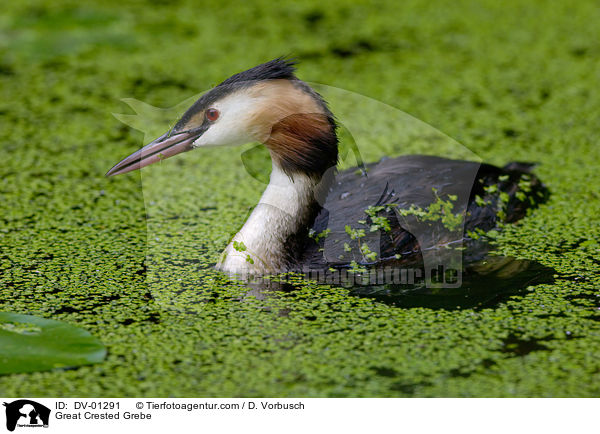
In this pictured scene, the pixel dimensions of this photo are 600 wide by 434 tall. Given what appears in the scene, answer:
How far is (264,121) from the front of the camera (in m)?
4.27

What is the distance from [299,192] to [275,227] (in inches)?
8.2

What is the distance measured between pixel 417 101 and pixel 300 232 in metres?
2.73

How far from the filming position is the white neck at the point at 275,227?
434 centimetres

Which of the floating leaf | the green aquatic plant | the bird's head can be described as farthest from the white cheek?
the floating leaf

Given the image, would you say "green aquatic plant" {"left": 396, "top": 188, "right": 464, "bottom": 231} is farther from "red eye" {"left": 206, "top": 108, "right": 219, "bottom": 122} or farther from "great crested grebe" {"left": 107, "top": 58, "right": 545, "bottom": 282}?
"red eye" {"left": 206, "top": 108, "right": 219, "bottom": 122}

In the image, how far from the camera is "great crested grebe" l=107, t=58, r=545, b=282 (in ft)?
13.9

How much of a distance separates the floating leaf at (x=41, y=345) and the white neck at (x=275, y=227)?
0.91m

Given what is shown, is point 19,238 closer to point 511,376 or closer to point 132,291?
point 132,291
